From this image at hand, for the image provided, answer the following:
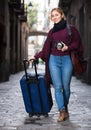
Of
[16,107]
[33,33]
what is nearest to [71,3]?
[16,107]

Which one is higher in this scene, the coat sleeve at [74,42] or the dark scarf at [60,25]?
the dark scarf at [60,25]

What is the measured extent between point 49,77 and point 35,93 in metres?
0.42

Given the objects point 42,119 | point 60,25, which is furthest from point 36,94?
point 60,25

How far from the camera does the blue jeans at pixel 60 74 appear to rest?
7.71 metres

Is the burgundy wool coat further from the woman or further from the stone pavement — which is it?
the stone pavement

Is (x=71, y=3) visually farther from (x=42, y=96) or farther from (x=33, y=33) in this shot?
(x=33, y=33)

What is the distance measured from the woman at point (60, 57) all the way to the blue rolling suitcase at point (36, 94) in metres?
0.32

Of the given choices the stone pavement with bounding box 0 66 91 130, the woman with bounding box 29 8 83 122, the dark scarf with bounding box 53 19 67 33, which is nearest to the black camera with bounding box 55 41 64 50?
the woman with bounding box 29 8 83 122

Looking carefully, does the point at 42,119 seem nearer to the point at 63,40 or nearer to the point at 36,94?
the point at 36,94

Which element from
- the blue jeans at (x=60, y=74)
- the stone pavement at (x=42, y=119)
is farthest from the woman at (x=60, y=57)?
the stone pavement at (x=42, y=119)

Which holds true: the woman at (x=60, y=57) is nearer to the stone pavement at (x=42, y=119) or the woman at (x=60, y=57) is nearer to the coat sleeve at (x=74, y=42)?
the coat sleeve at (x=74, y=42)

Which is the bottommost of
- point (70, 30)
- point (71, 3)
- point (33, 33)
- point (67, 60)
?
point (33, 33)

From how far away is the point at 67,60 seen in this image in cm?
773

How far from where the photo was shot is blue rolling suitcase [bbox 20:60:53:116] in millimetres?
8023
